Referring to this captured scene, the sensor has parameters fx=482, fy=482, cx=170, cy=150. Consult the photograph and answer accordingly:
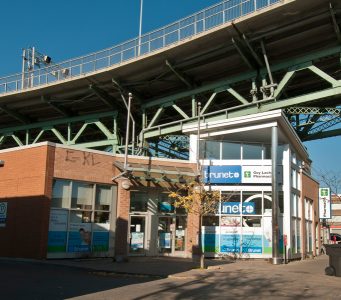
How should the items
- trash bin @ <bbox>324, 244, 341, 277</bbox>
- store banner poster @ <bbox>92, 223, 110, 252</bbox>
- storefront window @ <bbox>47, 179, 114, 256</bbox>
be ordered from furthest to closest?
store banner poster @ <bbox>92, 223, 110, 252</bbox>
storefront window @ <bbox>47, 179, 114, 256</bbox>
trash bin @ <bbox>324, 244, 341, 277</bbox>

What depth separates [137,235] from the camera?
2408 cm

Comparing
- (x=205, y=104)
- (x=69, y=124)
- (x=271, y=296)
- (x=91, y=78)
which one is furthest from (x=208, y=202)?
(x=69, y=124)

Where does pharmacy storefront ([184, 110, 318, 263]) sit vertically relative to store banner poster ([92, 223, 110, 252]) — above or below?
above

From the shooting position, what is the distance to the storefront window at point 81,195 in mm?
22016

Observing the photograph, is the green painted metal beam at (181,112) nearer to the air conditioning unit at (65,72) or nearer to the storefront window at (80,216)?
the air conditioning unit at (65,72)

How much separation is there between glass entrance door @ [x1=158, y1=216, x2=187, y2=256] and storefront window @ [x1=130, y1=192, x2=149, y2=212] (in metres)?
1.16

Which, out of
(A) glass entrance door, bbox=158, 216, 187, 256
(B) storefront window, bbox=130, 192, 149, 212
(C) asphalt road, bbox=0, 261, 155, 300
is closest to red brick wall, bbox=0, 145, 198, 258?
(B) storefront window, bbox=130, 192, 149, 212

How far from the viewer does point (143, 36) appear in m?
30.7

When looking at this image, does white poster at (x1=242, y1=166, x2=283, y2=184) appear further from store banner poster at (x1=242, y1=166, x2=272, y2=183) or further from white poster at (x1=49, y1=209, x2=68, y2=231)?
white poster at (x1=49, y1=209, x2=68, y2=231)

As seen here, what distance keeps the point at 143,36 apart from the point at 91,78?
4.74 m

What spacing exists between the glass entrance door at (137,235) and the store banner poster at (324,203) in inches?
793

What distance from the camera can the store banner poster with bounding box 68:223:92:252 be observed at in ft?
70.9

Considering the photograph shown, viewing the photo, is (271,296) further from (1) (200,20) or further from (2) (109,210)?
(1) (200,20)

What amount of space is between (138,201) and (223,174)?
4658 mm
